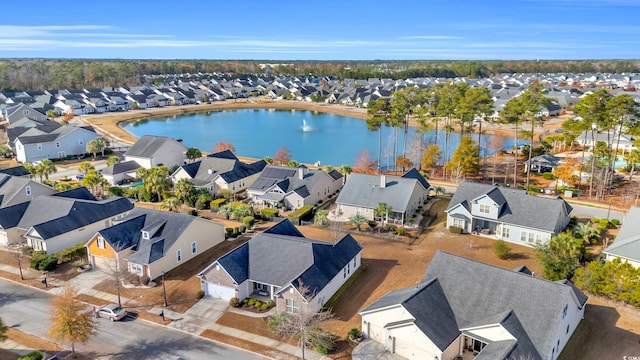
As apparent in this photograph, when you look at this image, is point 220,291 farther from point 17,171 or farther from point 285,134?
point 285,134

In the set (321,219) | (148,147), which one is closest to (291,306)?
(321,219)

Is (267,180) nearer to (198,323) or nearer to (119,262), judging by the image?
(119,262)

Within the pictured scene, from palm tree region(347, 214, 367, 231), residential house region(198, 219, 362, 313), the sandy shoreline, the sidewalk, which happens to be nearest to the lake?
the sandy shoreline

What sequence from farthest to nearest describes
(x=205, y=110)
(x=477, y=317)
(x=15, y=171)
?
(x=205, y=110) < (x=15, y=171) < (x=477, y=317)

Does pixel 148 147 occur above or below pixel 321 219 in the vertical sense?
above

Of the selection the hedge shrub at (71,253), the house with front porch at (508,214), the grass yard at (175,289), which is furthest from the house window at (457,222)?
the hedge shrub at (71,253)

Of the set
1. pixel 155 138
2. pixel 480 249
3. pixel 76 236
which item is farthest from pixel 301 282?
pixel 155 138
